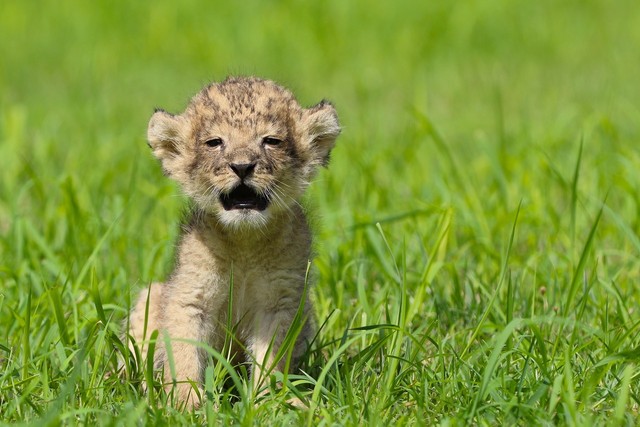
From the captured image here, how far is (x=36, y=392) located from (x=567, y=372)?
2245mm

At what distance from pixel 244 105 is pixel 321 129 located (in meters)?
0.45

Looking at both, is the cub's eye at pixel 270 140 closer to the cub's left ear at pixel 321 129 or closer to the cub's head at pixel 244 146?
the cub's head at pixel 244 146

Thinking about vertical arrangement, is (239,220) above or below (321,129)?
below

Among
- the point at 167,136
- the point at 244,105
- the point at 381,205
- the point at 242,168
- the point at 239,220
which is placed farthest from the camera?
the point at 381,205

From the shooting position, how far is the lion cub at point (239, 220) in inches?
196

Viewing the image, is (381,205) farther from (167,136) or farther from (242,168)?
(242,168)

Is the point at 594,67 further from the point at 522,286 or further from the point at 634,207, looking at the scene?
the point at 522,286

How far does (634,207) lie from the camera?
24.7ft

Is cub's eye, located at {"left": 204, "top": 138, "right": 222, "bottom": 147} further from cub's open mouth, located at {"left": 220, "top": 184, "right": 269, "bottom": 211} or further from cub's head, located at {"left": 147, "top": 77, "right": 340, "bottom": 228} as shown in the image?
cub's open mouth, located at {"left": 220, "top": 184, "right": 269, "bottom": 211}

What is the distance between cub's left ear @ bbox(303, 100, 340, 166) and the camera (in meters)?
5.30

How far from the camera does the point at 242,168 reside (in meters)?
4.81

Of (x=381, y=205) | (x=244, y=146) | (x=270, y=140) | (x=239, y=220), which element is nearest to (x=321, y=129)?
(x=270, y=140)

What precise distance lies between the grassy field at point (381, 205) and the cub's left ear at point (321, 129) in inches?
23.2

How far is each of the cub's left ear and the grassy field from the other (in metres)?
0.59
